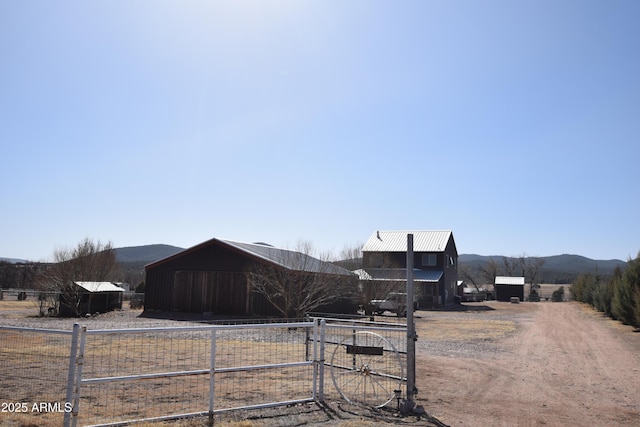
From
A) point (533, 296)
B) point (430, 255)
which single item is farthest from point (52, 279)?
point (533, 296)

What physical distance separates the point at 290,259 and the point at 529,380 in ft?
54.9

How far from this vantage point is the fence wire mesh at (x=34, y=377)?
21.8 ft

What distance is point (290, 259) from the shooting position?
84.8 ft

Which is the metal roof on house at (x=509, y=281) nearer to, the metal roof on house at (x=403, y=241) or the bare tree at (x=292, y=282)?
the metal roof on house at (x=403, y=241)

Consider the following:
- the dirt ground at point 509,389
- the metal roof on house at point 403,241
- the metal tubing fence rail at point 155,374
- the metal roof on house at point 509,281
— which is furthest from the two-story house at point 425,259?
the metal tubing fence rail at point 155,374

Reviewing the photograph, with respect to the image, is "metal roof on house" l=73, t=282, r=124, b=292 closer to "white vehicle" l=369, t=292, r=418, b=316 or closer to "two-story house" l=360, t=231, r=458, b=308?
"white vehicle" l=369, t=292, r=418, b=316

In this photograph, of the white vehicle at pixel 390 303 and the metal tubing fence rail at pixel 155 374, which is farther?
the white vehicle at pixel 390 303

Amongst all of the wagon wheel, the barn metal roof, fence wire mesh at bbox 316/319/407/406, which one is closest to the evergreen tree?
the barn metal roof

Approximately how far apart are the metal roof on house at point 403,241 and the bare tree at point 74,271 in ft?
78.0

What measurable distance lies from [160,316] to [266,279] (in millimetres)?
6475

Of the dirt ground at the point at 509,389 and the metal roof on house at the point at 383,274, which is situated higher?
the metal roof on house at the point at 383,274

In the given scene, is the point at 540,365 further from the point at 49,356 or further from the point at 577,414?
the point at 49,356

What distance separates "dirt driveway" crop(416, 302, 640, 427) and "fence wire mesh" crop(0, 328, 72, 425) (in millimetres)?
5784

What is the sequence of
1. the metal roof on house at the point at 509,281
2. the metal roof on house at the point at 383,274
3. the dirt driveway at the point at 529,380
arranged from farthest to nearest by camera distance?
the metal roof on house at the point at 509,281 < the metal roof on house at the point at 383,274 < the dirt driveway at the point at 529,380
